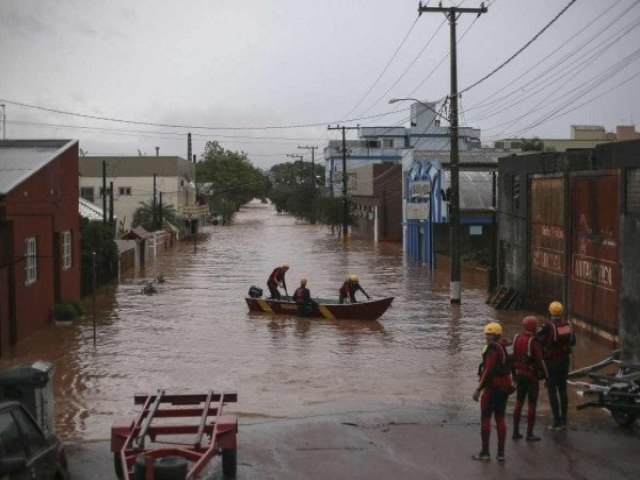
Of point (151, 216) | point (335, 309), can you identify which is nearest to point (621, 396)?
point (335, 309)

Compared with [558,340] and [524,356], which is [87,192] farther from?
[524,356]

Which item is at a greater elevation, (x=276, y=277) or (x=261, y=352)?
(x=276, y=277)

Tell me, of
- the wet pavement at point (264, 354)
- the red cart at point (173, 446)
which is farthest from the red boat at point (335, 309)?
the red cart at point (173, 446)

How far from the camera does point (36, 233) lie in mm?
23312

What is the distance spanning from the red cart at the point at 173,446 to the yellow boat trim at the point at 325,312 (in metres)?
14.4

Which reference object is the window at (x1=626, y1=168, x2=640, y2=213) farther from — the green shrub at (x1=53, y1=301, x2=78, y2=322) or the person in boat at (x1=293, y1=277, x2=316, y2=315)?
the green shrub at (x1=53, y1=301, x2=78, y2=322)

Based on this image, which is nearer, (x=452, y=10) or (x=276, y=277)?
(x=276, y=277)

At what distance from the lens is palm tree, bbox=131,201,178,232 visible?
205 ft

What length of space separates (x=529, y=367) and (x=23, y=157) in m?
17.9

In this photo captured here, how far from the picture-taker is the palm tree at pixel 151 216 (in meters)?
62.5

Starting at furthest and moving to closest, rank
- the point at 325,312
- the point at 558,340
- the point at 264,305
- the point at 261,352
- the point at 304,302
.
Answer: the point at 264,305 → the point at 304,302 → the point at 325,312 → the point at 261,352 → the point at 558,340

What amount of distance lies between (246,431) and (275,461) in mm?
1706

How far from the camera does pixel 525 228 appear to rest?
27.5m

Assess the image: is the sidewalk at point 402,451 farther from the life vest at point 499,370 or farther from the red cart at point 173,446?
the life vest at point 499,370
